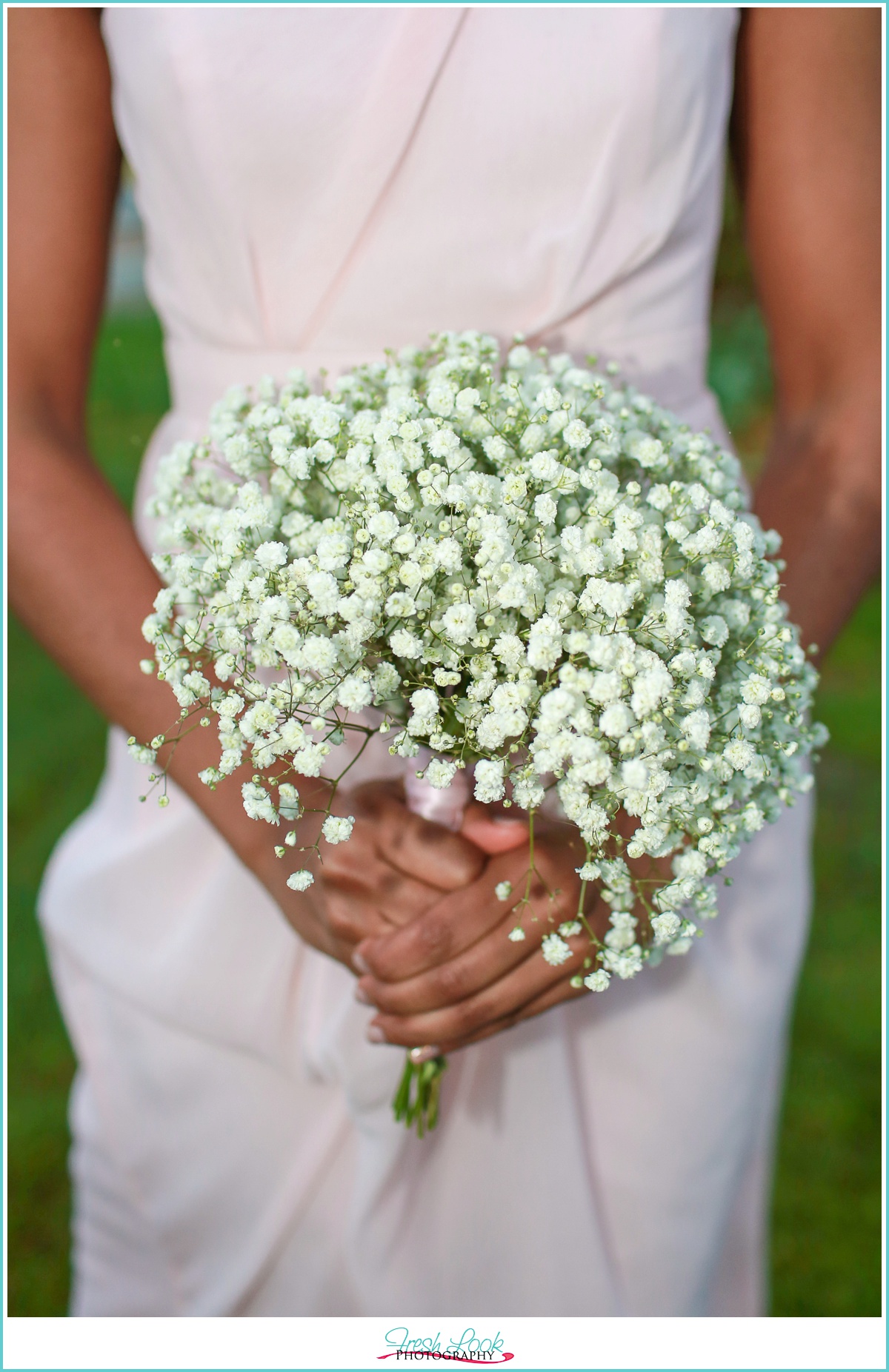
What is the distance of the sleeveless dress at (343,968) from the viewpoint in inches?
62.6

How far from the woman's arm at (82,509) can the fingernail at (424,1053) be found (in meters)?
0.19

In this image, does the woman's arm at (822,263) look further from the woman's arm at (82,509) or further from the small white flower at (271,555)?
the small white flower at (271,555)

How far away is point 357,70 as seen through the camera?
158 cm

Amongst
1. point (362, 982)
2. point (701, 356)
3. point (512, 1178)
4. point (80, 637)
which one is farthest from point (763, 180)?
point (512, 1178)

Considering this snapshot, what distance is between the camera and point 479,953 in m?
1.40

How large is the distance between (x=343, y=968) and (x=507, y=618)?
39.4 inches

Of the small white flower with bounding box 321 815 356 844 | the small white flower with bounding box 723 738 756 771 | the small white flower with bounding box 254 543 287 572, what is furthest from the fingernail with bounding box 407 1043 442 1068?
the small white flower with bounding box 254 543 287 572

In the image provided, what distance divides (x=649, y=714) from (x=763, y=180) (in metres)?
1.37

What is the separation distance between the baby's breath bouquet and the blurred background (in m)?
0.82

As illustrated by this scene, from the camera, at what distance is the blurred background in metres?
3.08

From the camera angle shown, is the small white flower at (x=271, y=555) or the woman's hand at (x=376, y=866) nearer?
the small white flower at (x=271, y=555)

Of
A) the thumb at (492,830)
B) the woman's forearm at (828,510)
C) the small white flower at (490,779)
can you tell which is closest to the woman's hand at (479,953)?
the thumb at (492,830)

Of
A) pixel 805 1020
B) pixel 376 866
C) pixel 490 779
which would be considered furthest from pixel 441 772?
pixel 805 1020

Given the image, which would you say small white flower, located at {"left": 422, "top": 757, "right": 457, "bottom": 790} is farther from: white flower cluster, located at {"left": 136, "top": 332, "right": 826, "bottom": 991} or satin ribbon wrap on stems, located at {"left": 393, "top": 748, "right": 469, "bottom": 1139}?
satin ribbon wrap on stems, located at {"left": 393, "top": 748, "right": 469, "bottom": 1139}
